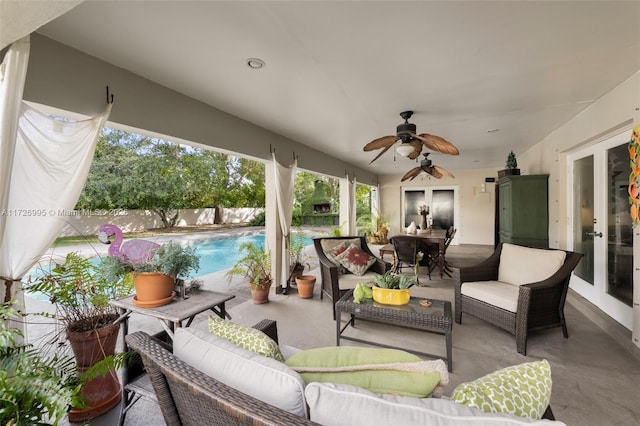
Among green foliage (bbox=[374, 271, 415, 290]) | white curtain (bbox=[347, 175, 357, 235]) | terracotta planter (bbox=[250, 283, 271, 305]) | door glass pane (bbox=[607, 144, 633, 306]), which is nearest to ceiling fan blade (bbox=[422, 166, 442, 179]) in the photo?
door glass pane (bbox=[607, 144, 633, 306])

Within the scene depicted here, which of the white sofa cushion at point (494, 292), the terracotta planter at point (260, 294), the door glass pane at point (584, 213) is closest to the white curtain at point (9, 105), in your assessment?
the terracotta planter at point (260, 294)

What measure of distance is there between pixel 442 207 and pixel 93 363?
893 cm

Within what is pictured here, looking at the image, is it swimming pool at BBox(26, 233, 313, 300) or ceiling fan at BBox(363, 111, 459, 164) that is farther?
swimming pool at BBox(26, 233, 313, 300)

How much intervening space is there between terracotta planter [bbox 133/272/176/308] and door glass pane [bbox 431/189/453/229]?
829cm

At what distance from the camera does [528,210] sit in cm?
417

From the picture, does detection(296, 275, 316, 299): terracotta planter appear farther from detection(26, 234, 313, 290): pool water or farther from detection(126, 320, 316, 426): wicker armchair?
detection(126, 320, 316, 426): wicker armchair

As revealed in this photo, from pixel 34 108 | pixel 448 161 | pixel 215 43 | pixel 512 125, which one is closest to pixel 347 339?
pixel 215 43

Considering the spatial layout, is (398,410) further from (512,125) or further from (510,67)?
(512,125)

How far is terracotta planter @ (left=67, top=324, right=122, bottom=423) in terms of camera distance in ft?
5.19

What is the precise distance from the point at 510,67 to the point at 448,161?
15.8 feet

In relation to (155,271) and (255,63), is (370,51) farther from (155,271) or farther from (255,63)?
(155,271)

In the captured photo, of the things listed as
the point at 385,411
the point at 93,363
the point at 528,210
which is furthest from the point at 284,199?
the point at 528,210

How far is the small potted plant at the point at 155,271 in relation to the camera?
171 centimetres

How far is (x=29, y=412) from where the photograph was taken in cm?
82
